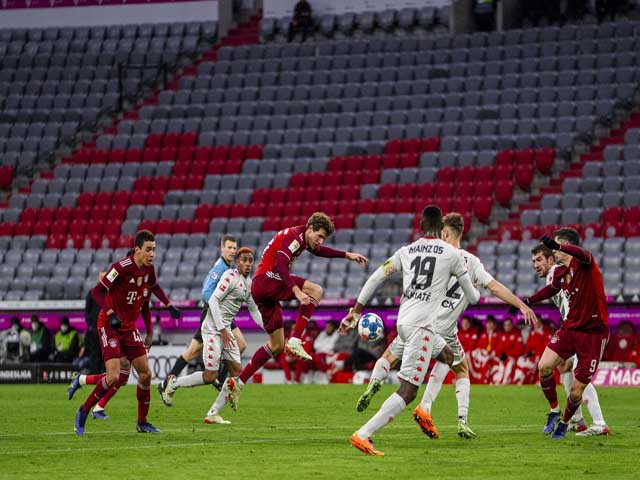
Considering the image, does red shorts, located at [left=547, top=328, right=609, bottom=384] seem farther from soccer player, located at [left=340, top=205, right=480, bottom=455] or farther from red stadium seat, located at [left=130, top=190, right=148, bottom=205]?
red stadium seat, located at [left=130, top=190, right=148, bottom=205]

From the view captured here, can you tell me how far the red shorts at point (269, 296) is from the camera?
1728cm

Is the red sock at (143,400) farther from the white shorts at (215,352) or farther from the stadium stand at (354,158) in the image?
the stadium stand at (354,158)

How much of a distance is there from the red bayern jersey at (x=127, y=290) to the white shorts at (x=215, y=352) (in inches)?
97.3

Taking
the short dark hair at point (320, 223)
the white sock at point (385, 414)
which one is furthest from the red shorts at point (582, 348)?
the short dark hair at point (320, 223)

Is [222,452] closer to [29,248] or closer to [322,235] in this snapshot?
[322,235]

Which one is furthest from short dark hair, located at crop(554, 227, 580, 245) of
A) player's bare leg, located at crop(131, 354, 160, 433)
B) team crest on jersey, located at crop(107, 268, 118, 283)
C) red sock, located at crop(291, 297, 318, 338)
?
team crest on jersey, located at crop(107, 268, 118, 283)

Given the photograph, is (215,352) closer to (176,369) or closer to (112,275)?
(176,369)

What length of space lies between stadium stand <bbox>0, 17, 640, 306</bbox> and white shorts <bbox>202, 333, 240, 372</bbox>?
14.1 meters

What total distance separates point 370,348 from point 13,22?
2655 centimetres

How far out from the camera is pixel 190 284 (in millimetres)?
34750

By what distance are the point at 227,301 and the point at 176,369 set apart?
1506mm

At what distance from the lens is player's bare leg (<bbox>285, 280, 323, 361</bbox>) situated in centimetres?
1554

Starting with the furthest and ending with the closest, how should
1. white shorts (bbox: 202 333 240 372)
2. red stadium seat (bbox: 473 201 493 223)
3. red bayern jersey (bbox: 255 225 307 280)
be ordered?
1. red stadium seat (bbox: 473 201 493 223)
2. white shorts (bbox: 202 333 240 372)
3. red bayern jersey (bbox: 255 225 307 280)

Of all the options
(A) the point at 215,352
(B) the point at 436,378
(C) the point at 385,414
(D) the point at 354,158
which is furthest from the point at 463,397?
(D) the point at 354,158
